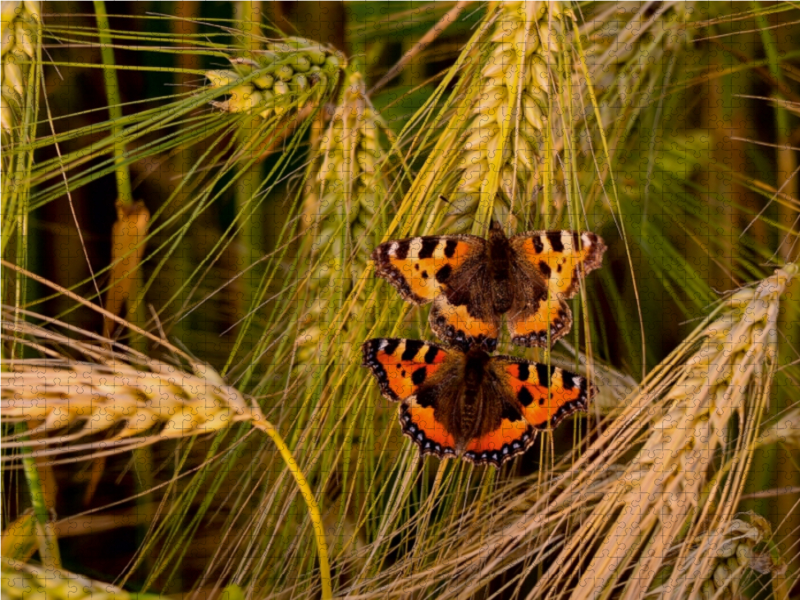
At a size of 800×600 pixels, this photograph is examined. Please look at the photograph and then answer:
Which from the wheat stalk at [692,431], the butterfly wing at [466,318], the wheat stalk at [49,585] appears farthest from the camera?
the butterfly wing at [466,318]

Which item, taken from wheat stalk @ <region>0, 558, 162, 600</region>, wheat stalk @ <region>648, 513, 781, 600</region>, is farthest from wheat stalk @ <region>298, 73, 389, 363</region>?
wheat stalk @ <region>648, 513, 781, 600</region>

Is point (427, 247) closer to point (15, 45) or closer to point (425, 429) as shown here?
point (425, 429)

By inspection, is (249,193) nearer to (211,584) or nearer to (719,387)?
(211,584)

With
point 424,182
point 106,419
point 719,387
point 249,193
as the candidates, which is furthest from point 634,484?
point 249,193

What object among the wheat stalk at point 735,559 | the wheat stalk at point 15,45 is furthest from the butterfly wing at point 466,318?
the wheat stalk at point 15,45

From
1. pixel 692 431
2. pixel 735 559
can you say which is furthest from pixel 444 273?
pixel 735 559

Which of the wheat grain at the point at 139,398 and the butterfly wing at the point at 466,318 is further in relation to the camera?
the butterfly wing at the point at 466,318

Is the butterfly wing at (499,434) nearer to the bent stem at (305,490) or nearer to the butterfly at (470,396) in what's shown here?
the butterfly at (470,396)
